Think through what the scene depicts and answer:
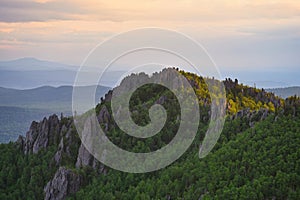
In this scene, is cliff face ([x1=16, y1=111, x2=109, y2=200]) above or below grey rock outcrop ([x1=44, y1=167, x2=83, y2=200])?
above

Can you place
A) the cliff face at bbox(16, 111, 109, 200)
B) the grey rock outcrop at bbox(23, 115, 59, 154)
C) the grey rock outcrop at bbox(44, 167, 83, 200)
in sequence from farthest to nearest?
the grey rock outcrop at bbox(23, 115, 59, 154) → the cliff face at bbox(16, 111, 109, 200) → the grey rock outcrop at bbox(44, 167, 83, 200)

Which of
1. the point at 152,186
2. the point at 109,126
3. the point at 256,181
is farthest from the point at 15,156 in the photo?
the point at 256,181

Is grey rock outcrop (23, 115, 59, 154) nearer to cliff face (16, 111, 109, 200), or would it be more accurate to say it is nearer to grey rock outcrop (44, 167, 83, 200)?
cliff face (16, 111, 109, 200)

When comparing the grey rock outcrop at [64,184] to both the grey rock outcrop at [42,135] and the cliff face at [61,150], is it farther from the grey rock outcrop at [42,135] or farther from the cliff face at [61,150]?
the grey rock outcrop at [42,135]

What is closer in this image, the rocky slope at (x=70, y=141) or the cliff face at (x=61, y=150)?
the rocky slope at (x=70, y=141)

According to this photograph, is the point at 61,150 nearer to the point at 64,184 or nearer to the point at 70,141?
the point at 70,141

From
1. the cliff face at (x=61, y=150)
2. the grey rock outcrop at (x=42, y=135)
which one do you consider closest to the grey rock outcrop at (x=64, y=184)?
the cliff face at (x=61, y=150)

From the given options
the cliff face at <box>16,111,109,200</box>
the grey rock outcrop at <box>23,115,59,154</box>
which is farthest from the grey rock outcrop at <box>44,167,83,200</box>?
the grey rock outcrop at <box>23,115,59,154</box>

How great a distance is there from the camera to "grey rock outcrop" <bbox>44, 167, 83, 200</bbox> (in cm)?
7800

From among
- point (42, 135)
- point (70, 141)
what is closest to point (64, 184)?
point (70, 141)

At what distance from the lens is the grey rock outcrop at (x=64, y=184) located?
7800 cm

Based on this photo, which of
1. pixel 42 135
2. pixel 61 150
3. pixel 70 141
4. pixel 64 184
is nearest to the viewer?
pixel 64 184

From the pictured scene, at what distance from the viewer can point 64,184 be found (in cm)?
7800

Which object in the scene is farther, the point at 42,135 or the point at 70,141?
the point at 42,135
